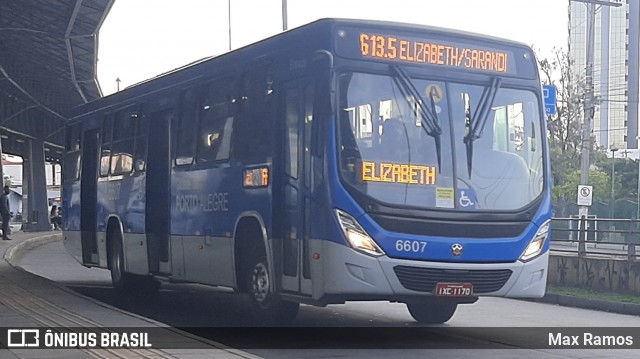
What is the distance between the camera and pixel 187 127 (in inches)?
602

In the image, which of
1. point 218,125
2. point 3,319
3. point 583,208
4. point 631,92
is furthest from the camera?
point 631,92

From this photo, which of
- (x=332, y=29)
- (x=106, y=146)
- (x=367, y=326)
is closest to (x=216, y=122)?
(x=332, y=29)

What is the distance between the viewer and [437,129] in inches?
454

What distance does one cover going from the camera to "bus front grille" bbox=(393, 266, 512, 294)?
11234 millimetres

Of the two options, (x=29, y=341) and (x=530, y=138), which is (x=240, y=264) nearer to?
(x=29, y=341)

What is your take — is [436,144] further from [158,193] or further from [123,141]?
[123,141]

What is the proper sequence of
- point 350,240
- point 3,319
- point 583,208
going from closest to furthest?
point 350,240
point 3,319
point 583,208

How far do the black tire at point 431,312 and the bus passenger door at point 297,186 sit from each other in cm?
275

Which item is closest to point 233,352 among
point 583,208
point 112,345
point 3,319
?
point 112,345

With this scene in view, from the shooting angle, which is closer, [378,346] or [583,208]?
[378,346]

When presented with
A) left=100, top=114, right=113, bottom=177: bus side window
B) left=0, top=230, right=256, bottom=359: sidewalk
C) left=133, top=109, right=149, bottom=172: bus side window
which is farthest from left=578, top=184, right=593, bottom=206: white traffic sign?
left=0, top=230, right=256, bottom=359: sidewalk

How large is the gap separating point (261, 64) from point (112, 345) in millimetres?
4162

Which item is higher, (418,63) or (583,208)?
(418,63)

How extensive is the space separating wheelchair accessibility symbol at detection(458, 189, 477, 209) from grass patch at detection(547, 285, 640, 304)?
25.2ft
